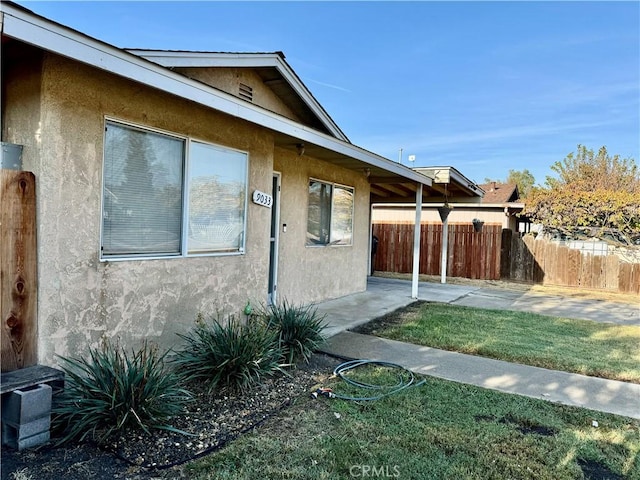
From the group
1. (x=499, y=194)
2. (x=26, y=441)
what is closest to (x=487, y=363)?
(x=26, y=441)

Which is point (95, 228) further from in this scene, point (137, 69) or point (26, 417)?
point (26, 417)

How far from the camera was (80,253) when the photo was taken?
371 cm

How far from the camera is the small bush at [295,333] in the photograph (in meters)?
4.96

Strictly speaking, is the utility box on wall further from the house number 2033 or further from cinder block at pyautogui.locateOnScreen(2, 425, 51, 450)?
the house number 2033

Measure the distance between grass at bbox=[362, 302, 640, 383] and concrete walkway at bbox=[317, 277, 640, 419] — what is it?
1.10 ft

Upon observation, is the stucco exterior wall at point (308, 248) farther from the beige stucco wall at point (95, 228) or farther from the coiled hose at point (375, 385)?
the coiled hose at point (375, 385)

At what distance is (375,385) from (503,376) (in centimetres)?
161

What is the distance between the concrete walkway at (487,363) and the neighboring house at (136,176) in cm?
165

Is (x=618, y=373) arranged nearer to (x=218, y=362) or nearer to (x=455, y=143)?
(x=218, y=362)

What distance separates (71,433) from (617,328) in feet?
28.1

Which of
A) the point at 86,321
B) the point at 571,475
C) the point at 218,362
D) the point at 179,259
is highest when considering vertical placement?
the point at 179,259

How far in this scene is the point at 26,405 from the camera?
9.30ft

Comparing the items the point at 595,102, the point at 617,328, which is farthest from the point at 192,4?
the point at 595,102

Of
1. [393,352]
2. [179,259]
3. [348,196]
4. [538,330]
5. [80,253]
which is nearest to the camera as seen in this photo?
[80,253]
